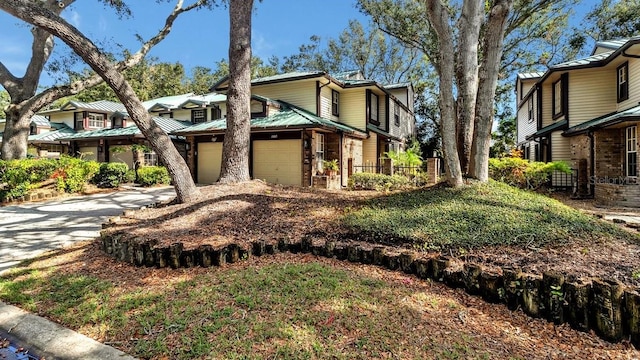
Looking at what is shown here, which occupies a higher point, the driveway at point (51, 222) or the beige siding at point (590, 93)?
the beige siding at point (590, 93)

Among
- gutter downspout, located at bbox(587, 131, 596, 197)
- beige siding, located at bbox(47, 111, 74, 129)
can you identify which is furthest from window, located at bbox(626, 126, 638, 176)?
beige siding, located at bbox(47, 111, 74, 129)

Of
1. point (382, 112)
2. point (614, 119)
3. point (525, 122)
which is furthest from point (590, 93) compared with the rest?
point (382, 112)

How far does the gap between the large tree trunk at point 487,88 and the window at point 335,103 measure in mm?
11538

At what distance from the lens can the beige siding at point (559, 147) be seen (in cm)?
1461

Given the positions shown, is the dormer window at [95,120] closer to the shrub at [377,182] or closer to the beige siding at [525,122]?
the shrub at [377,182]

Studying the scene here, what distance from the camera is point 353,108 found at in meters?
18.1

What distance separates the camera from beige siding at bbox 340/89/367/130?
58.6 feet

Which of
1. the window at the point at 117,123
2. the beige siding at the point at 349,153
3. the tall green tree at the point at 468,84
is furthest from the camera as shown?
the window at the point at 117,123

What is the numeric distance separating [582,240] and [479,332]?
2452 millimetres

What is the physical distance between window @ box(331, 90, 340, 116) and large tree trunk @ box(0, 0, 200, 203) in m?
11.7

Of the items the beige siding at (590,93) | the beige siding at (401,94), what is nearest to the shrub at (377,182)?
the beige siding at (590,93)

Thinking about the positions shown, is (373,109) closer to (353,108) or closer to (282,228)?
(353,108)

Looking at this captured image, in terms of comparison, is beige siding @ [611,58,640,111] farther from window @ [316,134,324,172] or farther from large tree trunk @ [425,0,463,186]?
window @ [316,134,324,172]

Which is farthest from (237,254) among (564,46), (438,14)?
(564,46)
